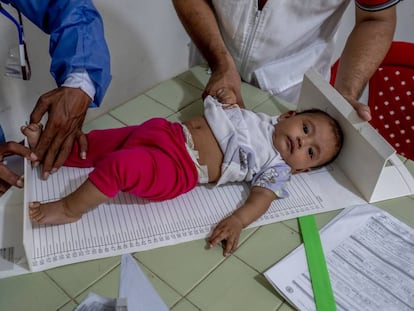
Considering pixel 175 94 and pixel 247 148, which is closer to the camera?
pixel 247 148

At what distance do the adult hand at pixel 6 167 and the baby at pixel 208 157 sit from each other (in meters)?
0.04

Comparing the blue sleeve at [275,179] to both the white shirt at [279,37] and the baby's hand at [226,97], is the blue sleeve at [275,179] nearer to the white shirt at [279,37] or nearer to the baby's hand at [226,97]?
the baby's hand at [226,97]

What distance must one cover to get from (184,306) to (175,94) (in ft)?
2.38

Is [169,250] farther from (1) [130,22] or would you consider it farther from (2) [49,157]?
(1) [130,22]

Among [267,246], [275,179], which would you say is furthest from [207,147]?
[267,246]

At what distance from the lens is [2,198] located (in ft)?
2.89

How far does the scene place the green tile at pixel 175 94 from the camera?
1.24 m

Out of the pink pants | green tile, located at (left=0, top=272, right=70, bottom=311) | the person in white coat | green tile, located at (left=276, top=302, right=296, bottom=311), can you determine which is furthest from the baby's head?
green tile, located at (left=0, top=272, right=70, bottom=311)

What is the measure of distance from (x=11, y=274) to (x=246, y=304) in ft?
1.40

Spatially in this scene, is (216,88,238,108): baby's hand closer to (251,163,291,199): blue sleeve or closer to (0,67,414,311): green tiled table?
(251,163,291,199): blue sleeve

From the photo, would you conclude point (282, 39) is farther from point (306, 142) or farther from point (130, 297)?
Result: point (130, 297)

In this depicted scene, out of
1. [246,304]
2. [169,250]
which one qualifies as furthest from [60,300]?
[246,304]

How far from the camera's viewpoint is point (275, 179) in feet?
3.13

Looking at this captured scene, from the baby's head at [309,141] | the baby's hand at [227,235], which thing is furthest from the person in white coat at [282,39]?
the baby's hand at [227,235]
